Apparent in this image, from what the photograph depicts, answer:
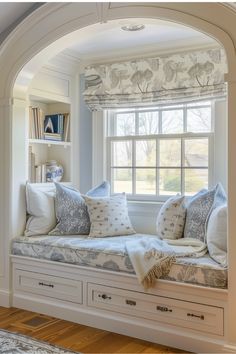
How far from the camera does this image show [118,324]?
2.74m

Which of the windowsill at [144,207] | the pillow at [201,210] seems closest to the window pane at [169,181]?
the windowsill at [144,207]

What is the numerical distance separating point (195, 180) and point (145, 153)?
58 cm

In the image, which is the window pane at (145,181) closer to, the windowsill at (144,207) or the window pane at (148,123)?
the windowsill at (144,207)

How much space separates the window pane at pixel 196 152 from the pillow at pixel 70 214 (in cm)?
106

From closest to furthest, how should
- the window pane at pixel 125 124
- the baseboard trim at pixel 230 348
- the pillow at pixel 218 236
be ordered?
1. the baseboard trim at pixel 230 348
2. the pillow at pixel 218 236
3. the window pane at pixel 125 124

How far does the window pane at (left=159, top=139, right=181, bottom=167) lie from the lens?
3.60 metres

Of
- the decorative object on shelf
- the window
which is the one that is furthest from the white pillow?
the window

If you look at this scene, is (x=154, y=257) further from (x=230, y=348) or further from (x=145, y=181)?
(x=145, y=181)

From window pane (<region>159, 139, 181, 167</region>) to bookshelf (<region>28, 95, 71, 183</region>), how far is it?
39.8 inches

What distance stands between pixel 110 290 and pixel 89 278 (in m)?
0.20

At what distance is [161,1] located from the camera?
2498 mm

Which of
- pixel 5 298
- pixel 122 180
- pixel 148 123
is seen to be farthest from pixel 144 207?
pixel 5 298

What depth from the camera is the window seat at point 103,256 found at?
2.43 m

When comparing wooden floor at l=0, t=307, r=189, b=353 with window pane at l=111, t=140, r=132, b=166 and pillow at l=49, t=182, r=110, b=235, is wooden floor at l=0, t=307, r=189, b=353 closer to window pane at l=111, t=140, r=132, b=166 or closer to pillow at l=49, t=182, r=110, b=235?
pillow at l=49, t=182, r=110, b=235
